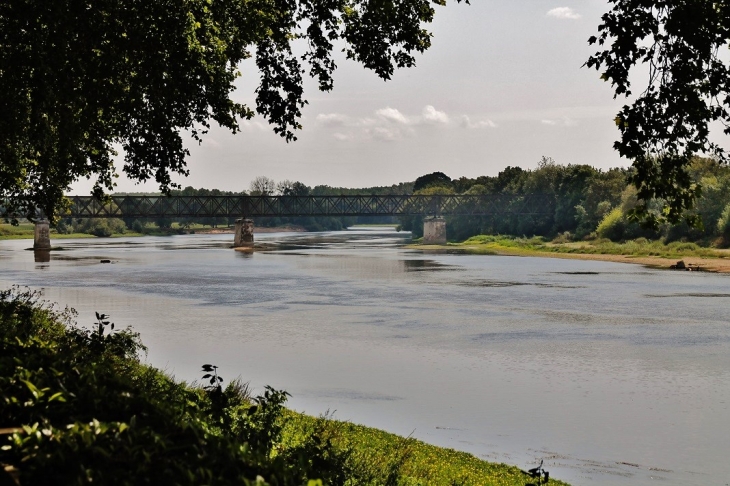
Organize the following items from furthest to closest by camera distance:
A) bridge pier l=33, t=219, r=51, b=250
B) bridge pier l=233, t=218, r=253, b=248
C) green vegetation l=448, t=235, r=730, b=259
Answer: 1. bridge pier l=233, t=218, r=253, b=248
2. bridge pier l=33, t=219, r=51, b=250
3. green vegetation l=448, t=235, r=730, b=259

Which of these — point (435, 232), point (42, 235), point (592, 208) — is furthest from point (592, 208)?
point (42, 235)

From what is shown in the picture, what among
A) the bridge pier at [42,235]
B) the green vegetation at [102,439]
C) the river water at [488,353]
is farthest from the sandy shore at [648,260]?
the green vegetation at [102,439]

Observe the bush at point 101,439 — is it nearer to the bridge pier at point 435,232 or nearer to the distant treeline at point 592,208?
the distant treeline at point 592,208

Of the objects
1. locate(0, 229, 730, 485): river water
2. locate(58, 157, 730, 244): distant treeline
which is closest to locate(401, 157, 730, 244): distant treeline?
locate(58, 157, 730, 244): distant treeline

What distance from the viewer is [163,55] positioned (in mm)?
21594

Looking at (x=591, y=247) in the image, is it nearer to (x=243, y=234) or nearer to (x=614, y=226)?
(x=614, y=226)

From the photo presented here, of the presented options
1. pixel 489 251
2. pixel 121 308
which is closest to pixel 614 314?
pixel 121 308

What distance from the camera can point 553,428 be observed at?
78.4 feet

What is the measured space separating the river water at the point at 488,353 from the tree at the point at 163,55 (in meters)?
9.20

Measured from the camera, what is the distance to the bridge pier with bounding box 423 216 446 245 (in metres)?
185

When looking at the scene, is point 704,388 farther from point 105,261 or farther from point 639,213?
point 105,261

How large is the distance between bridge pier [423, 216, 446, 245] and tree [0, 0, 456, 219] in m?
160

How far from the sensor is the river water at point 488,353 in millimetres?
22609

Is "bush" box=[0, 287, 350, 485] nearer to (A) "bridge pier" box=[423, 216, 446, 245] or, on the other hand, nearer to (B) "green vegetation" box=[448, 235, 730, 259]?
(B) "green vegetation" box=[448, 235, 730, 259]
